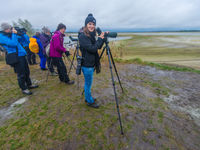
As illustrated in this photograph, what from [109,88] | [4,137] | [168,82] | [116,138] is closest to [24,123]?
[4,137]

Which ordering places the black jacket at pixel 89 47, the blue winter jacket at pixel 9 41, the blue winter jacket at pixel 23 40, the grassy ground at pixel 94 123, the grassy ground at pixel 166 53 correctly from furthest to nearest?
the grassy ground at pixel 166 53, the blue winter jacket at pixel 23 40, the blue winter jacket at pixel 9 41, the black jacket at pixel 89 47, the grassy ground at pixel 94 123

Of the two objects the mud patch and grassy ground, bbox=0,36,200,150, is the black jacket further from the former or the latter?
the mud patch

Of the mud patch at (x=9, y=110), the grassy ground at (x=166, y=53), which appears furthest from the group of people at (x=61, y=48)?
the grassy ground at (x=166, y=53)

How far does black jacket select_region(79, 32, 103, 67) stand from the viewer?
2643 mm

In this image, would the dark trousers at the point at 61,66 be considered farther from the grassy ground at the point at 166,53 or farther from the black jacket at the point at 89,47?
the grassy ground at the point at 166,53

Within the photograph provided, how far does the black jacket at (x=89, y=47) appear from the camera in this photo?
8.67ft

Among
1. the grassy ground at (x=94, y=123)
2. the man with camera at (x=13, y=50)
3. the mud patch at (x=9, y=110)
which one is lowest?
the grassy ground at (x=94, y=123)

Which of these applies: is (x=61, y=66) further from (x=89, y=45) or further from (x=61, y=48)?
(x=89, y=45)

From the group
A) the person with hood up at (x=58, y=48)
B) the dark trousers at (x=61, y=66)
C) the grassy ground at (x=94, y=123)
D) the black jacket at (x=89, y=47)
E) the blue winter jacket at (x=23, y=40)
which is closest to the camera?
the grassy ground at (x=94, y=123)

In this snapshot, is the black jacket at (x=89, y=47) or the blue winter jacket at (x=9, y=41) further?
the blue winter jacket at (x=9, y=41)

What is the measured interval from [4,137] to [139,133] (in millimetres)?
3332

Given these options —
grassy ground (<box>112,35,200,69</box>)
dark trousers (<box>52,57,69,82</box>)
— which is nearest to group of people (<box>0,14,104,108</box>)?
dark trousers (<box>52,57,69,82</box>)

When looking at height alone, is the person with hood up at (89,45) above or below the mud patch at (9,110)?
above

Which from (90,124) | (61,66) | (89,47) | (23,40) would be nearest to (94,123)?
(90,124)
